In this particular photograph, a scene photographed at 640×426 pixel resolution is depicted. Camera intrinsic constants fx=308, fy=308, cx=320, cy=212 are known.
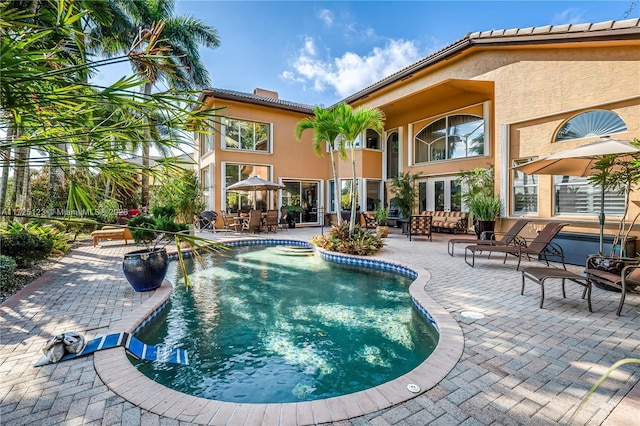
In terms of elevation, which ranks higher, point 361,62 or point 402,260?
point 361,62

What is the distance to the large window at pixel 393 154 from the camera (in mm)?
16266

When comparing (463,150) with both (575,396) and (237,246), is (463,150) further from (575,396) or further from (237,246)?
(575,396)

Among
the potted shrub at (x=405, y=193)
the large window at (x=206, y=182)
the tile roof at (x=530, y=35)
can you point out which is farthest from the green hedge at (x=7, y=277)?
the potted shrub at (x=405, y=193)

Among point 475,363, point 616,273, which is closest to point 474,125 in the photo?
point 616,273

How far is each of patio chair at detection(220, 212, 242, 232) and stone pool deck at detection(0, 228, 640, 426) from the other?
8.30 metres

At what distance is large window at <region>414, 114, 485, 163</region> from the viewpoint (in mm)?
12930

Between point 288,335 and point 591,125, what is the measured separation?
8735 millimetres

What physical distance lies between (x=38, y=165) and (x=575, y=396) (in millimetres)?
4420

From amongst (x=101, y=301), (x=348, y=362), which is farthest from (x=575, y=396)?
(x=101, y=301)

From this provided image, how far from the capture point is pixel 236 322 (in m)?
4.69

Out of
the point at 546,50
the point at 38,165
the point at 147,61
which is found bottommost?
the point at 38,165

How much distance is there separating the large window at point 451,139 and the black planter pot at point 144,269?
1236 centimetres

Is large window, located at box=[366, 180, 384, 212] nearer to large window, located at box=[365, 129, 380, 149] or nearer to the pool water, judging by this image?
large window, located at box=[365, 129, 380, 149]

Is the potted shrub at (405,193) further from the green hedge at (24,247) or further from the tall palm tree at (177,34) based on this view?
the green hedge at (24,247)
